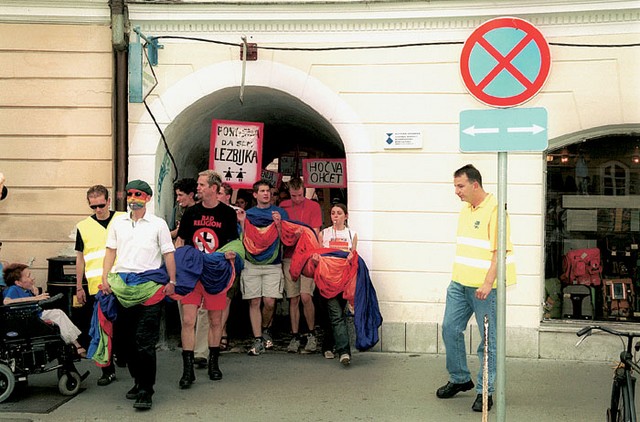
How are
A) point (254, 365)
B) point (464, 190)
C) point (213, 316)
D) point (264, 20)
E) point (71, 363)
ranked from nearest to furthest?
point (464, 190) → point (71, 363) → point (213, 316) → point (254, 365) → point (264, 20)

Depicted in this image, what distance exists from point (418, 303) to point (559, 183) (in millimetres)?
2005

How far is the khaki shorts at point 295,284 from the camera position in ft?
30.5

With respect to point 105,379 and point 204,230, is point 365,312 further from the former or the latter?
point 105,379

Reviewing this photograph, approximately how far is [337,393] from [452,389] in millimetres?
1016

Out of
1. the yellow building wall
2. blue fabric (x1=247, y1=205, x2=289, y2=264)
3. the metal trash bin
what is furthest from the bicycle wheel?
the yellow building wall

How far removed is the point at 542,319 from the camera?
350 inches

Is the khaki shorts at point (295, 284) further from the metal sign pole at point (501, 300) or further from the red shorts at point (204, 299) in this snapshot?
the metal sign pole at point (501, 300)

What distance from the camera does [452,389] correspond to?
23.5ft

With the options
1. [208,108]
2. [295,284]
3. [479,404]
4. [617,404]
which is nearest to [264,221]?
[295,284]

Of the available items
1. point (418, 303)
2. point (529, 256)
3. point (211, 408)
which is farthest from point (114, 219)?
point (529, 256)

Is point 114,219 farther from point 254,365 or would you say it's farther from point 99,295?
point 254,365

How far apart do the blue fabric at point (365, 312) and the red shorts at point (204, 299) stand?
1.47 metres

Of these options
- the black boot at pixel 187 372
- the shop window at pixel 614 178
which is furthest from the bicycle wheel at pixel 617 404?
the shop window at pixel 614 178

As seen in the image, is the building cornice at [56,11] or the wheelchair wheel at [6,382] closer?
the wheelchair wheel at [6,382]
